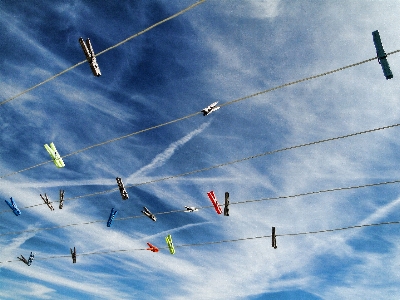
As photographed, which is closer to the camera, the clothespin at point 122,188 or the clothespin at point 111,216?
the clothespin at point 122,188

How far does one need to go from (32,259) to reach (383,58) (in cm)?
1415

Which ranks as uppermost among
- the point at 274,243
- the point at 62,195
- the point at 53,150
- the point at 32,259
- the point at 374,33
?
the point at 374,33

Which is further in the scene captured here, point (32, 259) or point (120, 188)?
point (32, 259)

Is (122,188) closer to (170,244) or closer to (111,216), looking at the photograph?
(111,216)

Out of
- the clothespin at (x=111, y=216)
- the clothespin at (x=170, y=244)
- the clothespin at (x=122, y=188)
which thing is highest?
the clothespin at (x=122, y=188)

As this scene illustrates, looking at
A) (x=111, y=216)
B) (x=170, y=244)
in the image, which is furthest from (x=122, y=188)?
(x=170, y=244)

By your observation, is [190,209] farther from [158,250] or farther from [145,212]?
[158,250]

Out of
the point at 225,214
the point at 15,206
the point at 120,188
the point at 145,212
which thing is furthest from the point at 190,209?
the point at 15,206

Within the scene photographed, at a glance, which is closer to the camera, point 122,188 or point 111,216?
point 122,188

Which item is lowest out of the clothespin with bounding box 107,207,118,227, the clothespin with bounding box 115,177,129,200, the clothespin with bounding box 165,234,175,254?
the clothespin with bounding box 165,234,175,254

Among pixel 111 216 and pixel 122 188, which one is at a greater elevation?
pixel 122 188

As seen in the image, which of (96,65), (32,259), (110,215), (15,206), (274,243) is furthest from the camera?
(32,259)

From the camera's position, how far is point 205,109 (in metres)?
4.98

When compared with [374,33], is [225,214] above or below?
below
